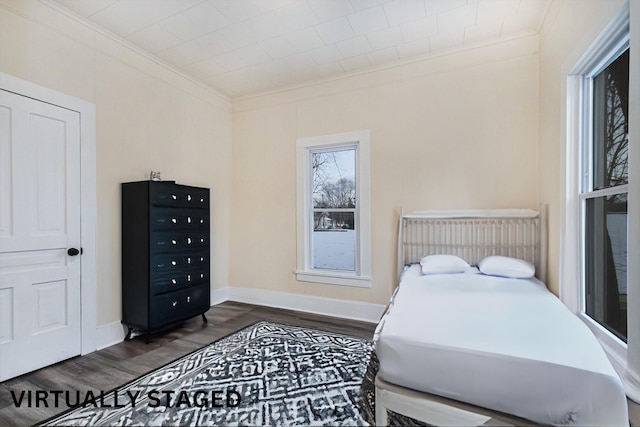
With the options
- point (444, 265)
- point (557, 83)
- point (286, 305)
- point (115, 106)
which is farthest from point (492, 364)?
point (115, 106)

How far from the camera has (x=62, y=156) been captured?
254 cm

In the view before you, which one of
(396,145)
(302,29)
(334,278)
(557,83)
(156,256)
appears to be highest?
(302,29)

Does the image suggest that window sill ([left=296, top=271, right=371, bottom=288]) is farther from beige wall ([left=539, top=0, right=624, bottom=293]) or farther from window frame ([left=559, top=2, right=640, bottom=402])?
window frame ([left=559, top=2, right=640, bottom=402])

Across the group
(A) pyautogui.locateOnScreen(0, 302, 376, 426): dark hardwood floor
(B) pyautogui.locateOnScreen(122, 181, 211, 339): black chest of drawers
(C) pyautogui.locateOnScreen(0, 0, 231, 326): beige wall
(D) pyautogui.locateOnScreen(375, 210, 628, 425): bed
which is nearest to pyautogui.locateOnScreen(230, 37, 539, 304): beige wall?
(A) pyautogui.locateOnScreen(0, 302, 376, 426): dark hardwood floor

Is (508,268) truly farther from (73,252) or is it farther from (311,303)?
(73,252)

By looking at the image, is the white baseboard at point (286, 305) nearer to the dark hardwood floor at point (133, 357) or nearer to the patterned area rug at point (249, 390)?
the dark hardwood floor at point (133, 357)

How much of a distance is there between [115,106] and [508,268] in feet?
12.7

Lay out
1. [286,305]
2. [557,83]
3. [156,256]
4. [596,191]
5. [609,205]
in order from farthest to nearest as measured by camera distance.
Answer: [286,305]
[156,256]
[557,83]
[596,191]
[609,205]

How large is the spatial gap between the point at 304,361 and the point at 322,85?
3.09 metres

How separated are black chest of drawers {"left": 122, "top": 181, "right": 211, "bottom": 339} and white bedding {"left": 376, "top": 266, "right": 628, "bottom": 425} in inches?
88.8

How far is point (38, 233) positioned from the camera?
239cm

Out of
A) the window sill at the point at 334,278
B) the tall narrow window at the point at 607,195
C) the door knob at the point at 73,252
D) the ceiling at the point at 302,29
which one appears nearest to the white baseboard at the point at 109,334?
the door knob at the point at 73,252

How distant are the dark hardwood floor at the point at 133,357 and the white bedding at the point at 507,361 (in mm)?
1654

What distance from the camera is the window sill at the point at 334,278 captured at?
3.56m
